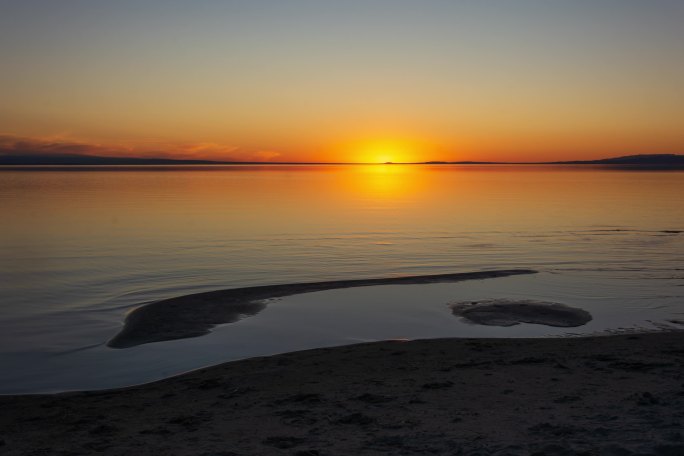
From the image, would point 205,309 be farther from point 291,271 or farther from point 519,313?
point 519,313

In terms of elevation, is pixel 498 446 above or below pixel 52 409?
above

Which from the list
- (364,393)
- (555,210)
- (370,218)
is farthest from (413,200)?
(364,393)

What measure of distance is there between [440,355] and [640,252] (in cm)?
1764

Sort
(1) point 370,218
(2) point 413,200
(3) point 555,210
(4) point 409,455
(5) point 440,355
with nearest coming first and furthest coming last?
(4) point 409,455
(5) point 440,355
(1) point 370,218
(3) point 555,210
(2) point 413,200

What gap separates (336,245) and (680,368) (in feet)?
63.0

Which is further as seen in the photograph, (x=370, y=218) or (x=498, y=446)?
(x=370, y=218)

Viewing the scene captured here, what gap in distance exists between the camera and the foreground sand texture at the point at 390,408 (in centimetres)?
683

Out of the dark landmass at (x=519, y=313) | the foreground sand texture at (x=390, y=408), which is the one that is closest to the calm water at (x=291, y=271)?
the dark landmass at (x=519, y=313)

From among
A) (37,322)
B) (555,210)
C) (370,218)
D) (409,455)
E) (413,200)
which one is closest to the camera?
(409,455)

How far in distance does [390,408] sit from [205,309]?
28.9ft

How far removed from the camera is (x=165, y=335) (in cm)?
1352

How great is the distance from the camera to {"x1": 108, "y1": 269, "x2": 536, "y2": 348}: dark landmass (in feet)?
44.8

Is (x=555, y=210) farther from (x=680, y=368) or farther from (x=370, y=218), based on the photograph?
(x=680, y=368)

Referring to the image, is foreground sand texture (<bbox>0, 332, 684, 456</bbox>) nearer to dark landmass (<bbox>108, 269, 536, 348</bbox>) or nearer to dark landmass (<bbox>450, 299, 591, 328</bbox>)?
dark landmass (<bbox>450, 299, 591, 328</bbox>)
